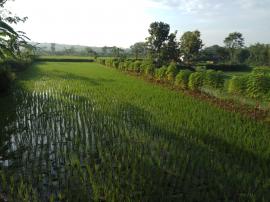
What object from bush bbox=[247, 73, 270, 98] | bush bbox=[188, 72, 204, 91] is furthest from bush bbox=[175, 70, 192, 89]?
bush bbox=[247, 73, 270, 98]

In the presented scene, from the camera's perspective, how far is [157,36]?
52.3 metres

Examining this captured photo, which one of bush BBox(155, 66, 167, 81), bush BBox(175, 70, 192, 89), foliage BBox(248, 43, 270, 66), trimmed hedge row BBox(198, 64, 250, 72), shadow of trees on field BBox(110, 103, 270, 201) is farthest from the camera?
foliage BBox(248, 43, 270, 66)

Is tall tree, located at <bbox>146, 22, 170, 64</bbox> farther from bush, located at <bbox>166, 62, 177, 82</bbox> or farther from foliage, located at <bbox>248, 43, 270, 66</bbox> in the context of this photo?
bush, located at <bbox>166, 62, 177, 82</bbox>

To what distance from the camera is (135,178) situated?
567cm

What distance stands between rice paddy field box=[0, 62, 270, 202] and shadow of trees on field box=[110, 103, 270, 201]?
17mm

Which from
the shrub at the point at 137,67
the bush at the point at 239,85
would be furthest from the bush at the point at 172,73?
the shrub at the point at 137,67

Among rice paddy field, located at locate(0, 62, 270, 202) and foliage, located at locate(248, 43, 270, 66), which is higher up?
rice paddy field, located at locate(0, 62, 270, 202)

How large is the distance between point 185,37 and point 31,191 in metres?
46.8

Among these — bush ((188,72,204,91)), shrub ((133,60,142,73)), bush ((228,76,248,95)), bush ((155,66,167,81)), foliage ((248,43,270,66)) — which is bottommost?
foliage ((248,43,270,66))

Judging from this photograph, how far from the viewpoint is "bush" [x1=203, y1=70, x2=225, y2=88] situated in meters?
15.5

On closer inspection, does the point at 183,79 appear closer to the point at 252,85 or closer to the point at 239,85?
the point at 239,85

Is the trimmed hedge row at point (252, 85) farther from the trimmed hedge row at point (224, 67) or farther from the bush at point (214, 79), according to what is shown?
the trimmed hedge row at point (224, 67)

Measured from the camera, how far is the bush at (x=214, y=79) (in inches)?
611

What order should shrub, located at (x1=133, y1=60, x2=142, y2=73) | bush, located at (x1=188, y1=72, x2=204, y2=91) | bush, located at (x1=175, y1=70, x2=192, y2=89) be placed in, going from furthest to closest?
1. shrub, located at (x1=133, y1=60, x2=142, y2=73)
2. bush, located at (x1=175, y1=70, x2=192, y2=89)
3. bush, located at (x1=188, y1=72, x2=204, y2=91)
